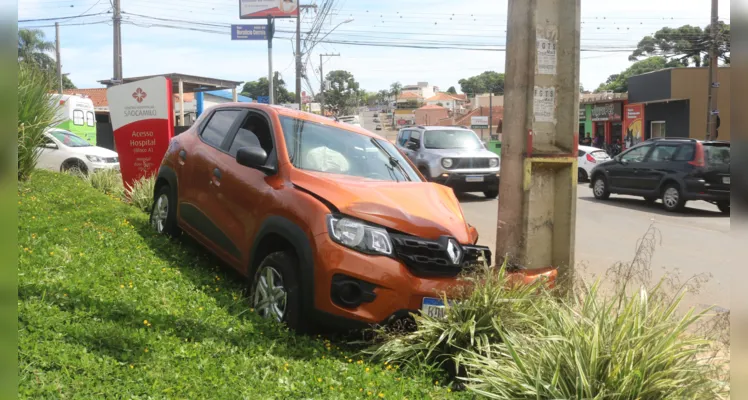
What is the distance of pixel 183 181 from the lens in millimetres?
6551

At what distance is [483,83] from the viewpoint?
127 metres

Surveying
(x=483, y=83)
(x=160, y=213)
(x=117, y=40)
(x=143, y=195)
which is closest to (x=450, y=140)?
(x=143, y=195)

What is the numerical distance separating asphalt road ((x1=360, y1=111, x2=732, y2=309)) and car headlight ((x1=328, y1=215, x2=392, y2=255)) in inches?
85.6

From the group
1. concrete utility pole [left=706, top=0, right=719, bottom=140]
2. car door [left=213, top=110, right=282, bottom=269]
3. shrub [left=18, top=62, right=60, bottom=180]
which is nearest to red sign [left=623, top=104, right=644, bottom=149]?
concrete utility pole [left=706, top=0, right=719, bottom=140]

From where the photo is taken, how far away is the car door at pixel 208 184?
18.5 feet

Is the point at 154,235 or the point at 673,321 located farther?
the point at 154,235

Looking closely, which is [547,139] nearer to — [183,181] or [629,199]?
[183,181]

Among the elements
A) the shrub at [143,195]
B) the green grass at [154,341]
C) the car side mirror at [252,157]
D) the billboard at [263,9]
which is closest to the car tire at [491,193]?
the shrub at [143,195]

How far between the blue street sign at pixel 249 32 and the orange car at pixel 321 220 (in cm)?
2836

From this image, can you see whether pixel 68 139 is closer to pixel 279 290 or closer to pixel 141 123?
pixel 141 123

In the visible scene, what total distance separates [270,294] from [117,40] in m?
25.7

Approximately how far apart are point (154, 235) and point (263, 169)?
231 cm

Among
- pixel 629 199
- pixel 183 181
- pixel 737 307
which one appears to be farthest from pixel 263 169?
pixel 629 199

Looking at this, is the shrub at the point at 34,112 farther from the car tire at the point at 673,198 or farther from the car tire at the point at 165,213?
the car tire at the point at 673,198
